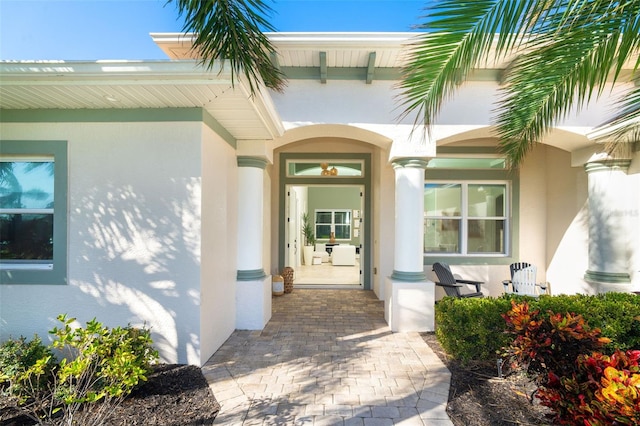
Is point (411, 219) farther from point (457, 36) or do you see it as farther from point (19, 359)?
point (19, 359)

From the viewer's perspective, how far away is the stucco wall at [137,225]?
3488mm

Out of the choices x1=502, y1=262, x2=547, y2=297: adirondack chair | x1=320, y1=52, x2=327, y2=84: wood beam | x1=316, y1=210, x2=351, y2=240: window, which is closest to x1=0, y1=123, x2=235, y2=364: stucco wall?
x1=320, y1=52, x2=327, y2=84: wood beam

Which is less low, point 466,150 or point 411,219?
point 466,150

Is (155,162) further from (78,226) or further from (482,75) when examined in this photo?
(482,75)

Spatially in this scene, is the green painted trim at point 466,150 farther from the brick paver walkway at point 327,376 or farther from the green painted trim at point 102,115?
the green painted trim at point 102,115

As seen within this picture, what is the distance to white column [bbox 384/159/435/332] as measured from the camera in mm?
4824

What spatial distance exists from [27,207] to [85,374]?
→ 2293 mm

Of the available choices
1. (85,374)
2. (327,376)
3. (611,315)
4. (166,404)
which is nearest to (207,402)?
(166,404)

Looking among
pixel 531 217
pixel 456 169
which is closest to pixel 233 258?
pixel 456 169

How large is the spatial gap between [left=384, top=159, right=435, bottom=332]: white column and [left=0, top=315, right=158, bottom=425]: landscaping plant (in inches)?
134

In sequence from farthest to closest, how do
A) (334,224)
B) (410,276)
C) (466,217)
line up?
1. (334,224)
2. (466,217)
3. (410,276)

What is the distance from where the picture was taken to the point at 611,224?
203 inches

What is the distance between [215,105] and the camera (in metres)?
3.47

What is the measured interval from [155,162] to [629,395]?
4.31 meters
